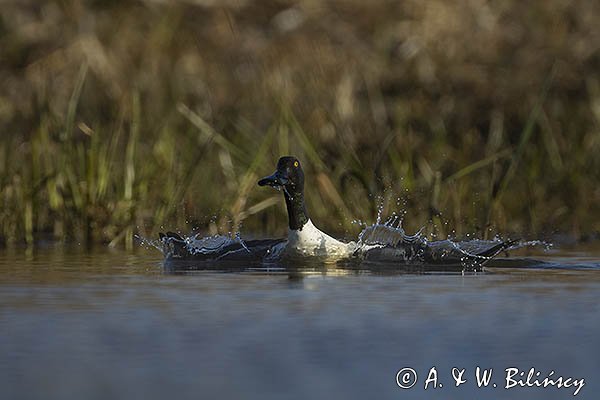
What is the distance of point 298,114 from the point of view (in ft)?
41.3

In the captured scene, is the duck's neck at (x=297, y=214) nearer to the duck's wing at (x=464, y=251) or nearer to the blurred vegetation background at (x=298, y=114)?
the duck's wing at (x=464, y=251)

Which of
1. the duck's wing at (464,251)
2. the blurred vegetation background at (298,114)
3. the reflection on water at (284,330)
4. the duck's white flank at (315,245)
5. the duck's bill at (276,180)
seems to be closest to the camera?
the reflection on water at (284,330)

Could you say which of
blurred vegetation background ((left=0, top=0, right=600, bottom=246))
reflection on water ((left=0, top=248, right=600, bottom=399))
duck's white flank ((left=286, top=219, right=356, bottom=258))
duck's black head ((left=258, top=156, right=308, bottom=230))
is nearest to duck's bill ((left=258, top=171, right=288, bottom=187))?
duck's black head ((left=258, top=156, right=308, bottom=230))

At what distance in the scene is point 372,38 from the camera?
49.0 feet

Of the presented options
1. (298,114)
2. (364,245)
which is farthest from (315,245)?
(298,114)

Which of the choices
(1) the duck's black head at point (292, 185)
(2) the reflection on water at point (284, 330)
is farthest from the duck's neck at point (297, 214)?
(2) the reflection on water at point (284, 330)

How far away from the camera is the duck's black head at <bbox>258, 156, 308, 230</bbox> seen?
30.7 ft

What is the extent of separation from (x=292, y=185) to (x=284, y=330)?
3382 mm

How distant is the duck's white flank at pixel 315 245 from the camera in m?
9.21

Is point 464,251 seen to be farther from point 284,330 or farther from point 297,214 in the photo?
point 284,330

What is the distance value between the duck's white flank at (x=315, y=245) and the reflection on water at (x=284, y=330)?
0.42 metres

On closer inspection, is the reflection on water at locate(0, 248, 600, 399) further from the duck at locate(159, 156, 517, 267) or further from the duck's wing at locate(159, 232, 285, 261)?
the duck's wing at locate(159, 232, 285, 261)

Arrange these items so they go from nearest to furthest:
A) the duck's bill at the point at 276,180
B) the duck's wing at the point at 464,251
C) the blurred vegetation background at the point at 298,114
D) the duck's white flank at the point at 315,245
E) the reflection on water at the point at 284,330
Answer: the reflection on water at the point at 284,330, the duck's wing at the point at 464,251, the duck's white flank at the point at 315,245, the duck's bill at the point at 276,180, the blurred vegetation background at the point at 298,114

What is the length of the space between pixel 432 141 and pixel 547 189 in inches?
42.3
